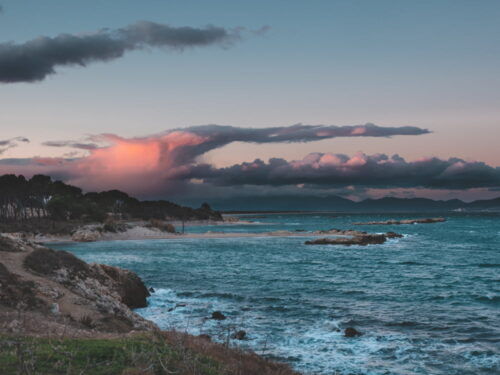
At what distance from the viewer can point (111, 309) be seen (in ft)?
74.4

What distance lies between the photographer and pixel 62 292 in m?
22.6

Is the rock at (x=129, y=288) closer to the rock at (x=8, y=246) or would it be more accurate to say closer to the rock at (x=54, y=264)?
the rock at (x=54, y=264)

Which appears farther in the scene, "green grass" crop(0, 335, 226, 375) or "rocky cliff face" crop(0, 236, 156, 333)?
"rocky cliff face" crop(0, 236, 156, 333)

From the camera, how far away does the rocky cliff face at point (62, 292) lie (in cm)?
1922

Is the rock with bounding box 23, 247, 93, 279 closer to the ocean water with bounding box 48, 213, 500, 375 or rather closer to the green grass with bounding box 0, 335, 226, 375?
the ocean water with bounding box 48, 213, 500, 375

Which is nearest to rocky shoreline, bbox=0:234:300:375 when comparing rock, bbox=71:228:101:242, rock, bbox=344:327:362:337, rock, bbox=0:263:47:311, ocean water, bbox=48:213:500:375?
rock, bbox=0:263:47:311

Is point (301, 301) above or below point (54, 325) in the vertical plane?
below

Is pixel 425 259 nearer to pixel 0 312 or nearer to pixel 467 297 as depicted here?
pixel 467 297

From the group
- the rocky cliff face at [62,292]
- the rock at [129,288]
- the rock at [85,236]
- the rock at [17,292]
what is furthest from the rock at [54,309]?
the rock at [85,236]

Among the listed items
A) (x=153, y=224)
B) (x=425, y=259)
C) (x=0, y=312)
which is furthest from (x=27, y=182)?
(x=0, y=312)

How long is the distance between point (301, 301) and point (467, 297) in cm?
1327

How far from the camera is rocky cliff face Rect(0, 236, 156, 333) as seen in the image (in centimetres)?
1922

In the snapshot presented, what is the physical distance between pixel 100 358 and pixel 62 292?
11892 millimetres

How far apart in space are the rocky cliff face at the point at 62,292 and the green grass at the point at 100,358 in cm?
317
